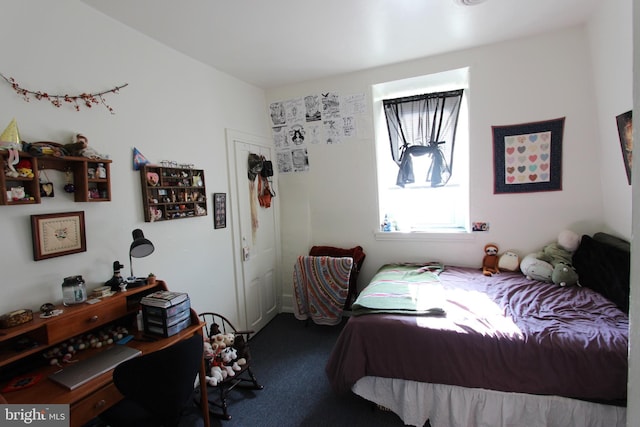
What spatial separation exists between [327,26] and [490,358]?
7.73 ft

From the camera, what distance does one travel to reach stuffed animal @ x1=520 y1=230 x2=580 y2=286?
2256 mm

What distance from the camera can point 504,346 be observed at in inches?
65.0

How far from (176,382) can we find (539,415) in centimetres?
186

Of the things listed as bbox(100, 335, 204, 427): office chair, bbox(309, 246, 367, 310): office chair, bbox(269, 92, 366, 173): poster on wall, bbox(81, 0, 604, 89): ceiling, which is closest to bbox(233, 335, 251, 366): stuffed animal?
bbox(100, 335, 204, 427): office chair

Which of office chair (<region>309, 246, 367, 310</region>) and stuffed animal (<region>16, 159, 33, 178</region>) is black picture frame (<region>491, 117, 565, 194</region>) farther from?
stuffed animal (<region>16, 159, 33, 178</region>)

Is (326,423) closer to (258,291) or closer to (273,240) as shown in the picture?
(258,291)

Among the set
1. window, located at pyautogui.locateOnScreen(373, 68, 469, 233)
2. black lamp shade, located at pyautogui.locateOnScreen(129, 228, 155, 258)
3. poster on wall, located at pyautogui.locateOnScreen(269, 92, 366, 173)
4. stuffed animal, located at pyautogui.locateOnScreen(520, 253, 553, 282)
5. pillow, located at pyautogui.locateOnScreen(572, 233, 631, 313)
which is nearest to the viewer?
black lamp shade, located at pyautogui.locateOnScreen(129, 228, 155, 258)

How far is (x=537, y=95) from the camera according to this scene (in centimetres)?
253

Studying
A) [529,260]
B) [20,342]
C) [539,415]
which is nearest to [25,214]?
[20,342]

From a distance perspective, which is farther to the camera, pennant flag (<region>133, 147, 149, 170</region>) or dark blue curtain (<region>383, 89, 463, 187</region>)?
dark blue curtain (<region>383, 89, 463, 187</region>)

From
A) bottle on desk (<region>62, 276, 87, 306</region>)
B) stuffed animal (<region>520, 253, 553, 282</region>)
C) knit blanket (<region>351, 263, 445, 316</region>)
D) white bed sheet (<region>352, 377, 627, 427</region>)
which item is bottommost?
white bed sheet (<region>352, 377, 627, 427</region>)

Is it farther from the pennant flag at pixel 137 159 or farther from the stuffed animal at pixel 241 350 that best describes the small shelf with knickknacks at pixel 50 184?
the stuffed animal at pixel 241 350

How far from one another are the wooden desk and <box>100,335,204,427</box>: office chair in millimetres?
103

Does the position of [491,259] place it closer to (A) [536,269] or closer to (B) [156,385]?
(A) [536,269]
